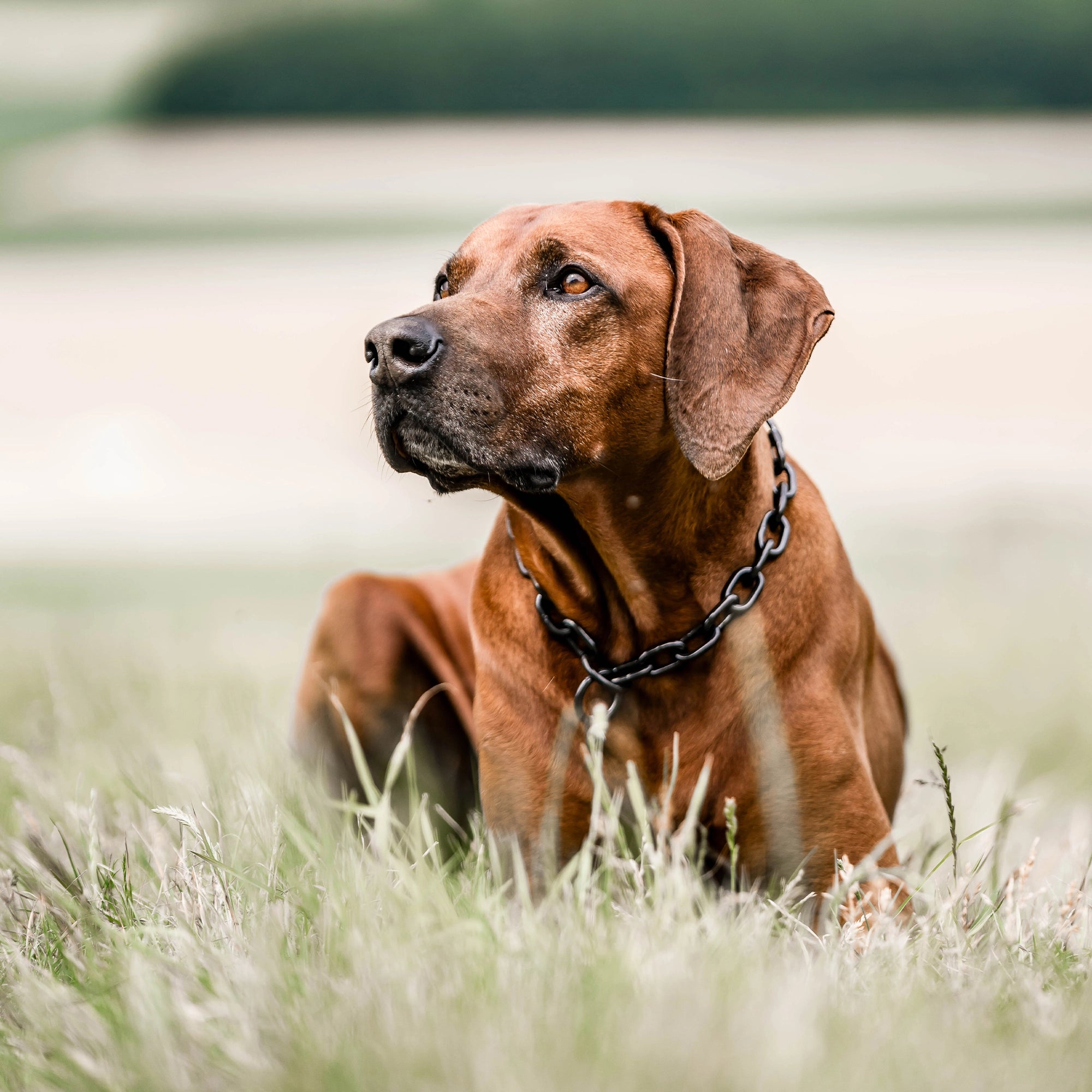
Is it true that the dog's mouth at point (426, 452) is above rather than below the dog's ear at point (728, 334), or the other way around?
below

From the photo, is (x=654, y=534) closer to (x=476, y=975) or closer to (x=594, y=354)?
(x=594, y=354)

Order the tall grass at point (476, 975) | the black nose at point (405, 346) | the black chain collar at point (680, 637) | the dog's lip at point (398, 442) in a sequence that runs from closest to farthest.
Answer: the tall grass at point (476, 975) → the black nose at point (405, 346) → the dog's lip at point (398, 442) → the black chain collar at point (680, 637)

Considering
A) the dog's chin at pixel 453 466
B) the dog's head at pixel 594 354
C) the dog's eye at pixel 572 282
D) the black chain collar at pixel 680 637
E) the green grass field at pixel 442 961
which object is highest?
the dog's eye at pixel 572 282

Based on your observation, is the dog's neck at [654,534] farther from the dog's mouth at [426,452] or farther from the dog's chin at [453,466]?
the dog's mouth at [426,452]

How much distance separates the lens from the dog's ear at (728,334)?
8.64 ft

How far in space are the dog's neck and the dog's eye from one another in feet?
1.34

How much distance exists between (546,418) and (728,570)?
1.82ft

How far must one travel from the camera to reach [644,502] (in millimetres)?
2785

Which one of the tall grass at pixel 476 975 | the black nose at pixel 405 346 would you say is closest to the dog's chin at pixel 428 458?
the black nose at pixel 405 346

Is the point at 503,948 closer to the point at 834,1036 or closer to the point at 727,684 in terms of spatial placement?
the point at 834,1036

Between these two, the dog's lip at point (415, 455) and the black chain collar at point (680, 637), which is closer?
the dog's lip at point (415, 455)

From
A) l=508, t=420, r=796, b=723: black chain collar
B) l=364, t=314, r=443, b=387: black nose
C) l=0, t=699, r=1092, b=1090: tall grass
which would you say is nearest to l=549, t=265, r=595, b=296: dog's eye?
l=364, t=314, r=443, b=387: black nose

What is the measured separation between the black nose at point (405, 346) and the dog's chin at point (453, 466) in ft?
0.35

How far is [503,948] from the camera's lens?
5.93ft
